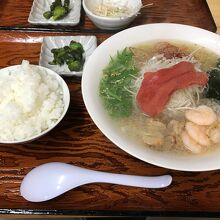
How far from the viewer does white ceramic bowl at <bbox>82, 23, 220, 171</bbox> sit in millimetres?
1220

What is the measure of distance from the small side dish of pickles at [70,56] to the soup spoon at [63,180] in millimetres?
629

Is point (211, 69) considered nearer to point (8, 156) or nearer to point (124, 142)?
point (124, 142)

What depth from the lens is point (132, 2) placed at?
2150mm

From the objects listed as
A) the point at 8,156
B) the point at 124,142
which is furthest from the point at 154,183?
the point at 8,156

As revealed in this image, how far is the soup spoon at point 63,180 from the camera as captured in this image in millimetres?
1214

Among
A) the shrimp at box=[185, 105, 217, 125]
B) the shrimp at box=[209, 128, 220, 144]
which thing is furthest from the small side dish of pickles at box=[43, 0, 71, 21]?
the shrimp at box=[209, 128, 220, 144]

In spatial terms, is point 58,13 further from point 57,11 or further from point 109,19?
point 109,19

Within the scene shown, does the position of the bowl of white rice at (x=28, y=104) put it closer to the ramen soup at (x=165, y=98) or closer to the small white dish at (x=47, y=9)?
the ramen soup at (x=165, y=98)

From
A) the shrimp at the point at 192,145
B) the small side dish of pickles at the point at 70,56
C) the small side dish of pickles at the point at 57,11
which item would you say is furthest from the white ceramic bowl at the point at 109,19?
the shrimp at the point at 192,145

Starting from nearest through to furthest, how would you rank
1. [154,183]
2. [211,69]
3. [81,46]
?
[154,183] → [211,69] → [81,46]

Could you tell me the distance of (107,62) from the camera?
1.64 metres

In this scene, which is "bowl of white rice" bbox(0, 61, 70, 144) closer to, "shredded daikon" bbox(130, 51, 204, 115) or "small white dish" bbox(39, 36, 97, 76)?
"small white dish" bbox(39, 36, 97, 76)

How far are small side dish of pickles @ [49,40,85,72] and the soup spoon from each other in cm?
63

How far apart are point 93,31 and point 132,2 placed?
0.38 metres
